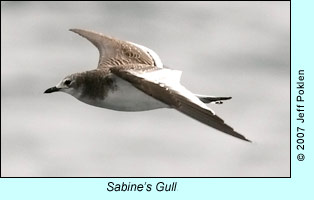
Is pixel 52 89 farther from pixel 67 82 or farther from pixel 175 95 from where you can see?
pixel 175 95

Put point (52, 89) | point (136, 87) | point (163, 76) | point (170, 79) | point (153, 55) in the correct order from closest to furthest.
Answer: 1. point (136, 87)
2. point (170, 79)
3. point (163, 76)
4. point (52, 89)
5. point (153, 55)

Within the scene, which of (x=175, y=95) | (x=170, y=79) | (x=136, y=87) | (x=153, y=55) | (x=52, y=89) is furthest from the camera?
(x=153, y=55)

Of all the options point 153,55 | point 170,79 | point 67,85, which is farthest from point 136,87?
point 153,55

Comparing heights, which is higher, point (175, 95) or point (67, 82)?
point (67, 82)

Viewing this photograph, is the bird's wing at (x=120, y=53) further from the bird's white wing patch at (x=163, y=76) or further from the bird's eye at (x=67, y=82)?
the bird's white wing patch at (x=163, y=76)

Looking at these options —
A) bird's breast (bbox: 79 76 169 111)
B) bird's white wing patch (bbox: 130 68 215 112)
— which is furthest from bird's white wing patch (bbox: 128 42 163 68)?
bird's breast (bbox: 79 76 169 111)

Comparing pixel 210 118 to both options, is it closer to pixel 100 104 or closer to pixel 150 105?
pixel 150 105

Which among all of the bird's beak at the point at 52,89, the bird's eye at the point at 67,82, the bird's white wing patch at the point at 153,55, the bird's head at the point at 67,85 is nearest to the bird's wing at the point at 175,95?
the bird's head at the point at 67,85

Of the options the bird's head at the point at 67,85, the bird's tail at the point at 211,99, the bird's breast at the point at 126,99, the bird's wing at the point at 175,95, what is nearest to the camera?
the bird's wing at the point at 175,95
